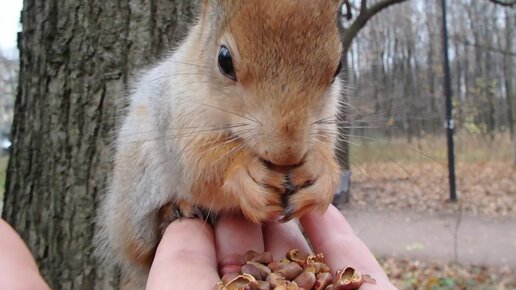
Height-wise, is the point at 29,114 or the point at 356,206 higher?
the point at 29,114

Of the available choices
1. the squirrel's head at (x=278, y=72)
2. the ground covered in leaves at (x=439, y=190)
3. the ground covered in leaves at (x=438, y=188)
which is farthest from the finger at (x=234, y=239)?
the ground covered in leaves at (x=439, y=190)

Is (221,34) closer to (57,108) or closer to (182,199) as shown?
(182,199)

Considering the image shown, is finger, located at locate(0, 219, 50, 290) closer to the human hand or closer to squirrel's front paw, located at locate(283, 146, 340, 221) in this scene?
the human hand

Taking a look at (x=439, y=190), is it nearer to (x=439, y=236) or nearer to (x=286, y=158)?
(x=439, y=236)

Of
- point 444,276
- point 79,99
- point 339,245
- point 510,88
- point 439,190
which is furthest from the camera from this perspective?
point 510,88

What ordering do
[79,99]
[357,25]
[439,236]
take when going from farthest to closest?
[439,236] < [357,25] < [79,99]

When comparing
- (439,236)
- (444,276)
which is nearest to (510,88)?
(439,236)

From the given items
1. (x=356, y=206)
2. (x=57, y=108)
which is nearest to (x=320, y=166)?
(x=57, y=108)

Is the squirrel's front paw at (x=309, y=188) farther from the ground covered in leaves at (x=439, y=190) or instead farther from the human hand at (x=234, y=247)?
the ground covered in leaves at (x=439, y=190)
